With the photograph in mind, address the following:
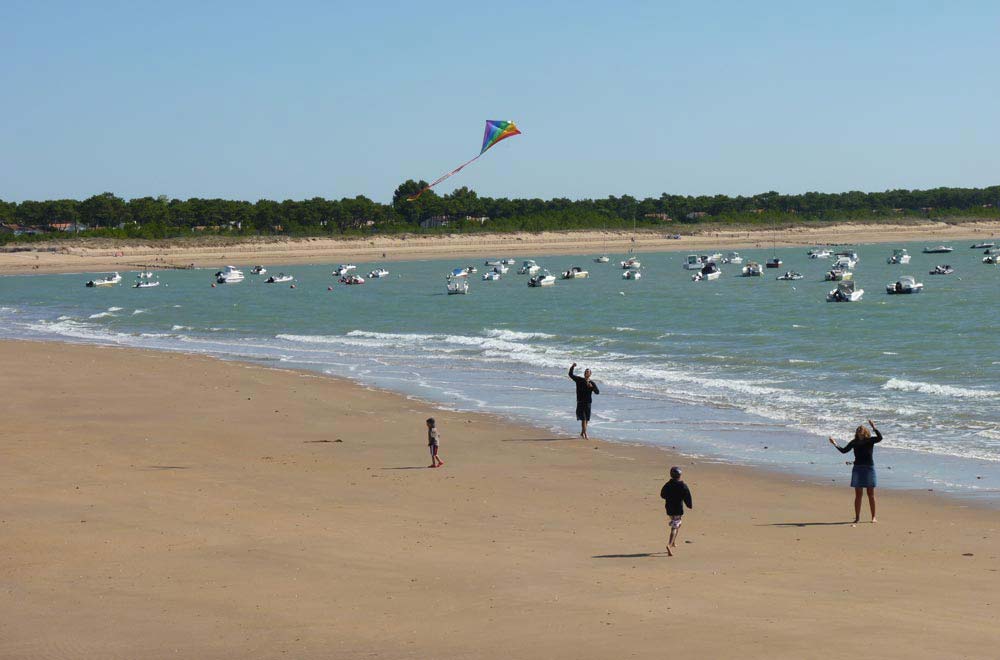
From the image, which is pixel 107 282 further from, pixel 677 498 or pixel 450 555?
pixel 677 498

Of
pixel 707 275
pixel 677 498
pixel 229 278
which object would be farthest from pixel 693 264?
pixel 677 498

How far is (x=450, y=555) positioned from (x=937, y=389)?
66.3 ft

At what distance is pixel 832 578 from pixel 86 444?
47.5ft

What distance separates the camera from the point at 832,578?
12727 millimetres

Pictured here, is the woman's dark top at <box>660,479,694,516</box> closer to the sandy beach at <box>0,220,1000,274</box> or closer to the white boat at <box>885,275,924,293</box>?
the white boat at <box>885,275,924,293</box>

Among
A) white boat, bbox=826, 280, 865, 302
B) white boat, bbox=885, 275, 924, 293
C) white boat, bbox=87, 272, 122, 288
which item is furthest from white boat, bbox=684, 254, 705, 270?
white boat, bbox=87, 272, 122, 288

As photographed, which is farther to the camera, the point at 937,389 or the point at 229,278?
the point at 229,278

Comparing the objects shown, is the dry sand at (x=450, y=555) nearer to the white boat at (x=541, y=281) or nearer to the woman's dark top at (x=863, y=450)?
the woman's dark top at (x=863, y=450)

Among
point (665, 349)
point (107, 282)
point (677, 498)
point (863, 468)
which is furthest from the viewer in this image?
point (107, 282)

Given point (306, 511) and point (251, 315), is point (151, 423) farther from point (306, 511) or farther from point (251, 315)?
point (251, 315)

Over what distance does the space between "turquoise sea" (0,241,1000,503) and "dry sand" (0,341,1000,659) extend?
1.66m

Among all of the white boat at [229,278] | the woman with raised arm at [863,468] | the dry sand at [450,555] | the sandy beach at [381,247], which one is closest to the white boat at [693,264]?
the sandy beach at [381,247]

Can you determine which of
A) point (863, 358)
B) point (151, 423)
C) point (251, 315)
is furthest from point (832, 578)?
point (251, 315)

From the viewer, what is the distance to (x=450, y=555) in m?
13.6
